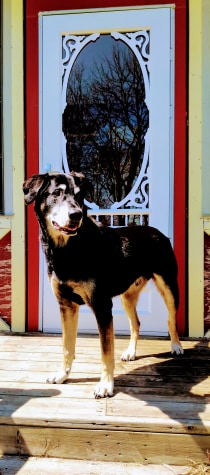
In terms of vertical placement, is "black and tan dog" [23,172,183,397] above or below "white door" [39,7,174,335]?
below

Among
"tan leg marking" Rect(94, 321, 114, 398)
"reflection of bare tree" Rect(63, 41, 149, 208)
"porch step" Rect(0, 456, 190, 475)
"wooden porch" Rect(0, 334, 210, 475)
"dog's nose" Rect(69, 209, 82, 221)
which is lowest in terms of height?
"porch step" Rect(0, 456, 190, 475)

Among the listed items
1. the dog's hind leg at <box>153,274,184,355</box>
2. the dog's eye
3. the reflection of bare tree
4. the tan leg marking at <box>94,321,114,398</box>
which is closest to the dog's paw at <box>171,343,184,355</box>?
the dog's hind leg at <box>153,274,184,355</box>

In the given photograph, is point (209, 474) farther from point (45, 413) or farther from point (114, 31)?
point (114, 31)

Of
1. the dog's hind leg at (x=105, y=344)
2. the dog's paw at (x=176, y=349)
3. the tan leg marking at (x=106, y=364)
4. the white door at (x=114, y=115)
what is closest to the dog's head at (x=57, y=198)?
the dog's hind leg at (x=105, y=344)

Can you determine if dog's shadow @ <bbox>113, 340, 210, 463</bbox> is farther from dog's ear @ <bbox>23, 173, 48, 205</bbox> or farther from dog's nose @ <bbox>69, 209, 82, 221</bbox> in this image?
dog's ear @ <bbox>23, 173, 48, 205</bbox>

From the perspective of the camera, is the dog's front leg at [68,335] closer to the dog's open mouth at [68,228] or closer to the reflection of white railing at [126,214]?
the dog's open mouth at [68,228]

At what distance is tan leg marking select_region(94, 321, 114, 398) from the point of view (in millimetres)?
2365

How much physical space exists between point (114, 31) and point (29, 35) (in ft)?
2.47

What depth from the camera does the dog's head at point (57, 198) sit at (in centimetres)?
213

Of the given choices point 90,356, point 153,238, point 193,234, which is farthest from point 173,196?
point 90,356

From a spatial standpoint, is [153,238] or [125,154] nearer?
[153,238]

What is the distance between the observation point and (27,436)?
213 cm

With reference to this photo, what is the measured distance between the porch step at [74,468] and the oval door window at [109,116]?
6.86 ft

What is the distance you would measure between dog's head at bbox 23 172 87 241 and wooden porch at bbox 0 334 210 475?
913 mm
